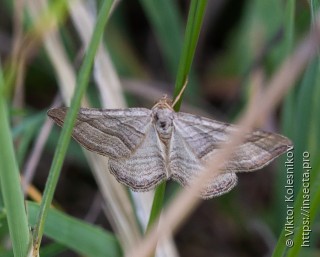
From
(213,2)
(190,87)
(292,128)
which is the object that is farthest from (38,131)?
(213,2)

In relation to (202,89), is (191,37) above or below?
above

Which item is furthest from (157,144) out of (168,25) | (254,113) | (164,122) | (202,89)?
(202,89)

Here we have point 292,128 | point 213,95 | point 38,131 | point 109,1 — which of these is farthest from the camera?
point 213,95

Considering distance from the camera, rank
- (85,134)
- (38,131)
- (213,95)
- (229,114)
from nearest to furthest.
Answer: (85,134) → (38,131) → (229,114) → (213,95)

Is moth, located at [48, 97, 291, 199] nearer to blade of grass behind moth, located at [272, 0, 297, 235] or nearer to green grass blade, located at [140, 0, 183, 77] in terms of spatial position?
blade of grass behind moth, located at [272, 0, 297, 235]

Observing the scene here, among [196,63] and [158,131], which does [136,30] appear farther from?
[158,131]

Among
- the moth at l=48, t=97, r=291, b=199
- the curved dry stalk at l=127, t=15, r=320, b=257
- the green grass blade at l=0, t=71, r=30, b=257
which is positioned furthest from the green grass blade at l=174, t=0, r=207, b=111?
the curved dry stalk at l=127, t=15, r=320, b=257

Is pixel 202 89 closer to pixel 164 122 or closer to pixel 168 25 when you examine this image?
pixel 168 25
